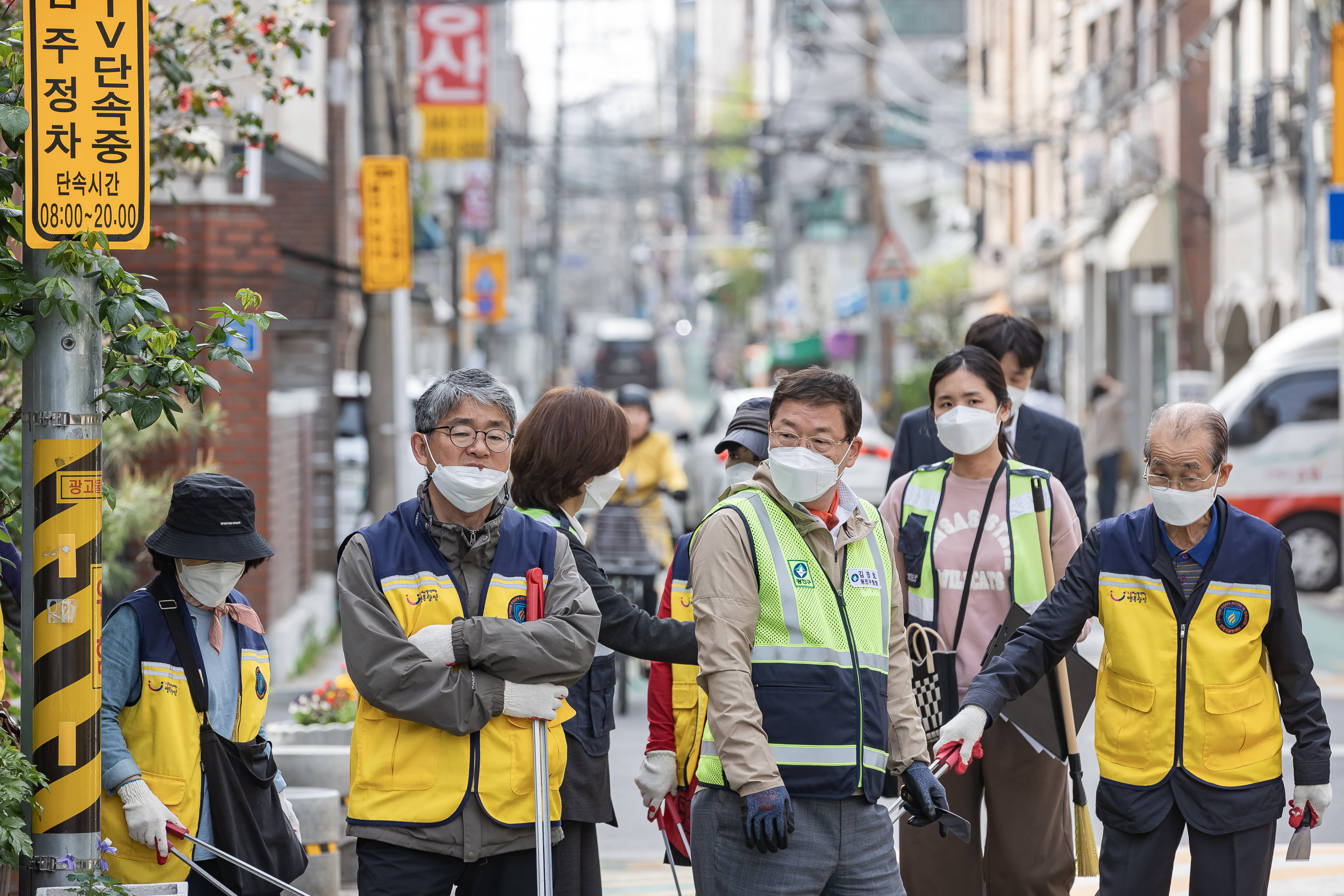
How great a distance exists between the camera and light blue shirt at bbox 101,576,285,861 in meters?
4.11

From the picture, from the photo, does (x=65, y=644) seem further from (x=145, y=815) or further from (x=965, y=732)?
(x=965, y=732)

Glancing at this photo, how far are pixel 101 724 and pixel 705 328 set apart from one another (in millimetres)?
99421

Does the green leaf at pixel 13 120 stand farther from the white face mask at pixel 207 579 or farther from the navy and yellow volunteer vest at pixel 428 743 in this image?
the navy and yellow volunteer vest at pixel 428 743

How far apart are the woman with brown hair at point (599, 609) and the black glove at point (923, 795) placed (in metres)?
0.68

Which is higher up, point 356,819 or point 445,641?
point 445,641

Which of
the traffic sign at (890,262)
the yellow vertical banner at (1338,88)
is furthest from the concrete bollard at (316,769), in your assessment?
the traffic sign at (890,262)

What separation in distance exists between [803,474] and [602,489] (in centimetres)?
117

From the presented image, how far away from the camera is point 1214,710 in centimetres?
417

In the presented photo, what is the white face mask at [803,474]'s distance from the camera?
4.00 metres

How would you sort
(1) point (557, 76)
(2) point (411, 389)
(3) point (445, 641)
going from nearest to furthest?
(3) point (445, 641) → (2) point (411, 389) → (1) point (557, 76)

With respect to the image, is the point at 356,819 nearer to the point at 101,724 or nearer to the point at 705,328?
the point at 101,724

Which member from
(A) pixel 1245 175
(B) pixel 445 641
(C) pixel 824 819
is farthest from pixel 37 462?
(A) pixel 1245 175

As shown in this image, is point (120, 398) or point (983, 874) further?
point (983, 874)

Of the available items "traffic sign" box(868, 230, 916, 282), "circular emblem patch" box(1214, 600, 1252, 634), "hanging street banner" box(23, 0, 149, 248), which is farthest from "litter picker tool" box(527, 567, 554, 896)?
"traffic sign" box(868, 230, 916, 282)
